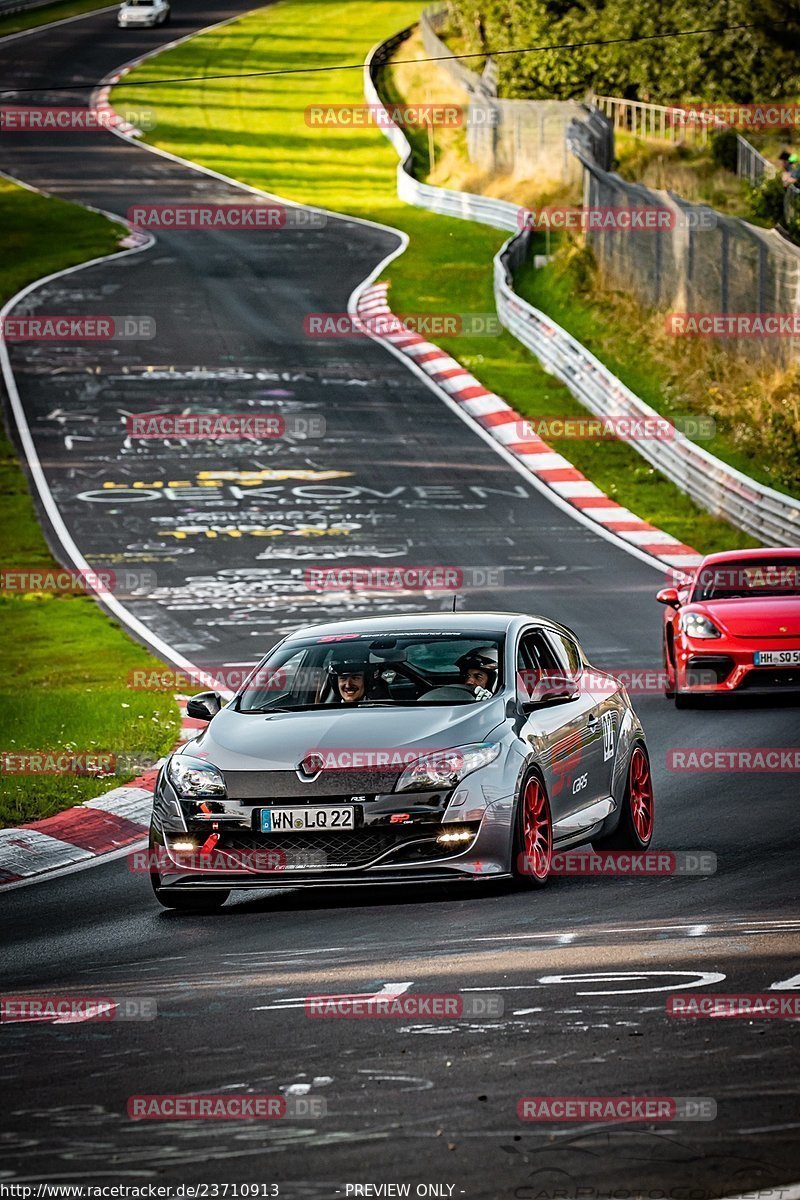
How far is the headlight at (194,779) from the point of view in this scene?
10359 millimetres

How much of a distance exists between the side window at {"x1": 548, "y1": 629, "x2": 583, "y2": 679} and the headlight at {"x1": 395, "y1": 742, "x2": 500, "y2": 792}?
1.87 metres

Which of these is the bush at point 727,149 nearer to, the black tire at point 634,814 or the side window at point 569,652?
the side window at point 569,652

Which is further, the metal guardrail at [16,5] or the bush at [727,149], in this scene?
the metal guardrail at [16,5]

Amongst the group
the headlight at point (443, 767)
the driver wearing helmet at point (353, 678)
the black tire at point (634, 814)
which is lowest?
the black tire at point (634, 814)

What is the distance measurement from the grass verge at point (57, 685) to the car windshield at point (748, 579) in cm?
485

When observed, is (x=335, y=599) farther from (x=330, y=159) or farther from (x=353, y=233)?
(x=330, y=159)

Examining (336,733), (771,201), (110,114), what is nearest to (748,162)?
(771,201)

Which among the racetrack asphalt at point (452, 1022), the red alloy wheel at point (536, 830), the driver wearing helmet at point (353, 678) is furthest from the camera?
the driver wearing helmet at point (353, 678)

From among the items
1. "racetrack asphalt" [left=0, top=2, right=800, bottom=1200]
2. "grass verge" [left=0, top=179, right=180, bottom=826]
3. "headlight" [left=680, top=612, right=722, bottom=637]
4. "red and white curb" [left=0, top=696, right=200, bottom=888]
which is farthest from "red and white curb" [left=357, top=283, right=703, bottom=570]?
"red and white curb" [left=0, top=696, right=200, bottom=888]

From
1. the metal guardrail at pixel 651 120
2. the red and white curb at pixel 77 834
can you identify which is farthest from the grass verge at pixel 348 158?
the red and white curb at pixel 77 834

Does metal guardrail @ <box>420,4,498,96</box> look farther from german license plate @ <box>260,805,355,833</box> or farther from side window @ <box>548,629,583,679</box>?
german license plate @ <box>260,805,355,833</box>

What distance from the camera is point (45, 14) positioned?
99.1m

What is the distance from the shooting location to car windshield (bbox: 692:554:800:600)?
1906 cm

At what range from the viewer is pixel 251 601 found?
965 inches
